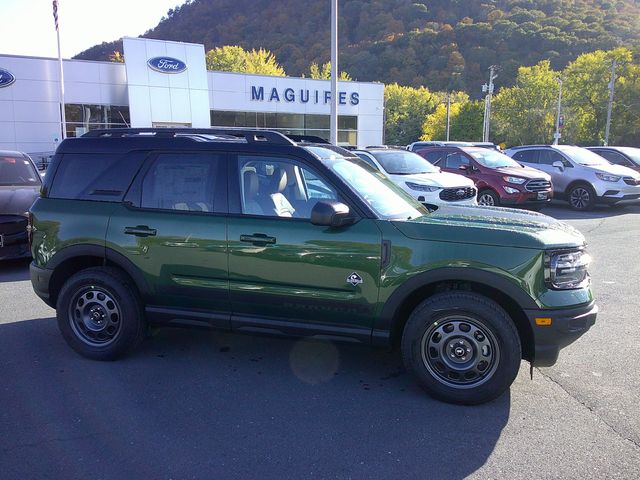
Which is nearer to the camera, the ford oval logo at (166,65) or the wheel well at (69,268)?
the wheel well at (69,268)

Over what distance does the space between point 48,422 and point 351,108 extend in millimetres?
35982

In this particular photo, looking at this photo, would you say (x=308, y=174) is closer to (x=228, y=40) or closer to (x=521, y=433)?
(x=521, y=433)

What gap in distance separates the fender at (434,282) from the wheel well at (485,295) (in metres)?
0.07

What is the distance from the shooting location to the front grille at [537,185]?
501 inches

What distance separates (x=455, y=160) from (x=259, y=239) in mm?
10840

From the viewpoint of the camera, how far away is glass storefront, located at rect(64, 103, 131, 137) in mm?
29312

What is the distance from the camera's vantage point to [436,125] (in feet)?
280

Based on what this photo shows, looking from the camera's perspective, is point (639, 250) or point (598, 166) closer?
point (639, 250)

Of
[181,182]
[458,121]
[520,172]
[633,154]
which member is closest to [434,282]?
[181,182]

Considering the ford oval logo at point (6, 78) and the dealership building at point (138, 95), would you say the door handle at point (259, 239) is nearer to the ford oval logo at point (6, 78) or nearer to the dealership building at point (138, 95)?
the dealership building at point (138, 95)

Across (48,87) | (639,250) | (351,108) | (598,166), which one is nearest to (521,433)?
(639,250)

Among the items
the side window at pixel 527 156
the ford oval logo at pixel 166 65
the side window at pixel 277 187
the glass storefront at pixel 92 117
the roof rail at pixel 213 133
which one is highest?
the ford oval logo at pixel 166 65

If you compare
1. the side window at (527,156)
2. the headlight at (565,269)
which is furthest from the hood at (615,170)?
the headlight at (565,269)


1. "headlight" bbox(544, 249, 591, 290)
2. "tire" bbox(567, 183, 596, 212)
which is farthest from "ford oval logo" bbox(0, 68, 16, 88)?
"headlight" bbox(544, 249, 591, 290)
